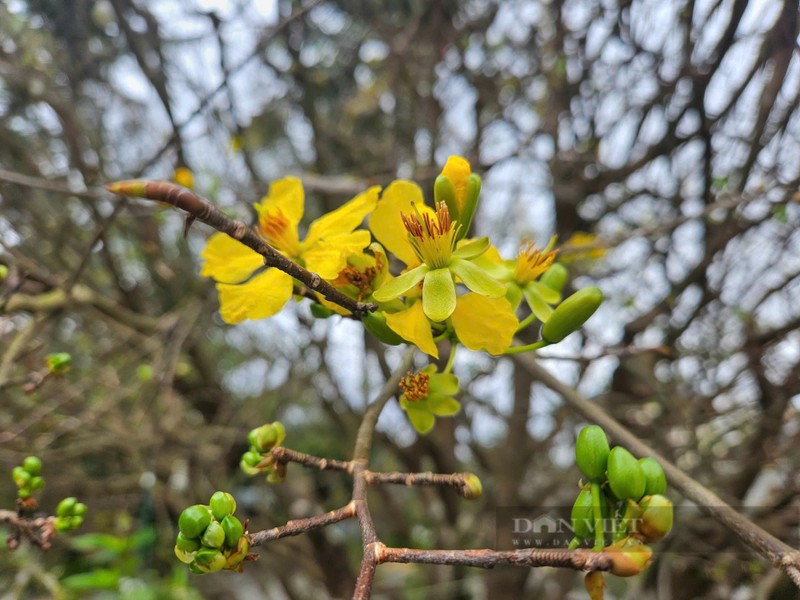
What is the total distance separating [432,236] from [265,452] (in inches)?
13.0

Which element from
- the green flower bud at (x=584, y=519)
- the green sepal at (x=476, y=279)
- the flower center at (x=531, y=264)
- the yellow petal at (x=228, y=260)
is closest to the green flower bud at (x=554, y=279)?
the flower center at (x=531, y=264)

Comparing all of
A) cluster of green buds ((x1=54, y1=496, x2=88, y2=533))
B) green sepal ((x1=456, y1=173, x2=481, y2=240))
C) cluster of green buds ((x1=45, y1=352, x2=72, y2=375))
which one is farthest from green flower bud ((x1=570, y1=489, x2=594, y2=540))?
cluster of green buds ((x1=45, y1=352, x2=72, y2=375))

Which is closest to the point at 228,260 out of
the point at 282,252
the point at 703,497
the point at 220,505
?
the point at 282,252

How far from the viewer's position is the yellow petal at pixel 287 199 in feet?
2.67

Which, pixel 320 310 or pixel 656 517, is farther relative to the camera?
pixel 320 310

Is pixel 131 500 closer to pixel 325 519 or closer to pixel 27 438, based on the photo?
pixel 27 438

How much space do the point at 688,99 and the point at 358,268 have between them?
1593 mm

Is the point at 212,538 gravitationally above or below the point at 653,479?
below

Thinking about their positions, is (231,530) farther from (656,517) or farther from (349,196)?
(349,196)

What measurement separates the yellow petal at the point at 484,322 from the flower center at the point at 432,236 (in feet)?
0.18

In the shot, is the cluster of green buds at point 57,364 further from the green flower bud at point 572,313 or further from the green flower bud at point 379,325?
the green flower bud at point 572,313

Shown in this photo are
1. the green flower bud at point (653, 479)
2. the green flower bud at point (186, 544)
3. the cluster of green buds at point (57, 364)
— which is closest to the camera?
the green flower bud at point (186, 544)

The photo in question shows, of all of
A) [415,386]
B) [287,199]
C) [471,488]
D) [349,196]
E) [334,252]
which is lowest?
[471,488]

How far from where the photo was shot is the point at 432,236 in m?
0.64
